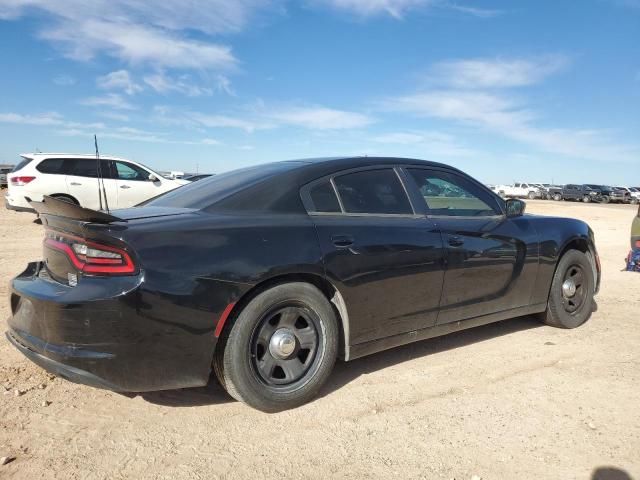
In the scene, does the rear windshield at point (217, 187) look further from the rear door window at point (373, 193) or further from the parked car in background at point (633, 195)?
the parked car in background at point (633, 195)

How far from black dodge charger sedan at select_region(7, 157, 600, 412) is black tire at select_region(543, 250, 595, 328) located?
579 millimetres

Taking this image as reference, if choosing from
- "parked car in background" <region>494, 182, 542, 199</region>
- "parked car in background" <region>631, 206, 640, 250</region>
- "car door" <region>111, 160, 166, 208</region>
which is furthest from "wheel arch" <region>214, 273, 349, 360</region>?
"parked car in background" <region>494, 182, 542, 199</region>

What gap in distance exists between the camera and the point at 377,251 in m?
3.40

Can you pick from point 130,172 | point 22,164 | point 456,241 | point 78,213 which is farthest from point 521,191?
point 78,213

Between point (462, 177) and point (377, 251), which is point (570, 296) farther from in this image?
point (377, 251)

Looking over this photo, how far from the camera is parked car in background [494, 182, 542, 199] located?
53.0 m

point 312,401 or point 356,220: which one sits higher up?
point 356,220

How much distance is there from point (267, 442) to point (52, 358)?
1189 millimetres

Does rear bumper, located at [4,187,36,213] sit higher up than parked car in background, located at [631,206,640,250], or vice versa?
rear bumper, located at [4,187,36,213]

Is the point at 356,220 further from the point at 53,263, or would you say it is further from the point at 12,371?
the point at 12,371

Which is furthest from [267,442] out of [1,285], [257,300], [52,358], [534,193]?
[534,193]

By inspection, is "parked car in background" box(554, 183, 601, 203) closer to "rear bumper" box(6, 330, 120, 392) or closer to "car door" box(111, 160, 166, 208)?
"car door" box(111, 160, 166, 208)

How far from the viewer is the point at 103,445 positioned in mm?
2684

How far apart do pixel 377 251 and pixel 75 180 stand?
11.2 m
